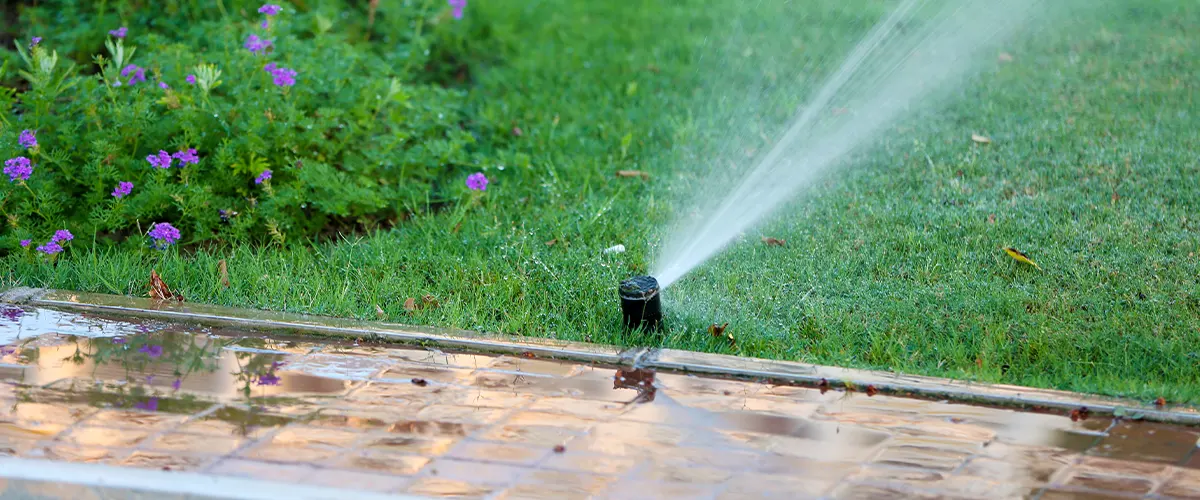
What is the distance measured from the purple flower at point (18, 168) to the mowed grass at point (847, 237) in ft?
1.17

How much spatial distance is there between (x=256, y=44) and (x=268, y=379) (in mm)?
2325

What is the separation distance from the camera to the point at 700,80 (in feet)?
25.1

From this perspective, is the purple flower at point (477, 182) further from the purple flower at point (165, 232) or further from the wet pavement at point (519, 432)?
the wet pavement at point (519, 432)

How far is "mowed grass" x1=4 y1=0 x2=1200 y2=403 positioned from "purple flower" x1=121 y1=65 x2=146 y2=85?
37.6 inches

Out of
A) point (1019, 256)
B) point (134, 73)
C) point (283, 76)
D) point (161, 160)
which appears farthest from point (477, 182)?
point (1019, 256)

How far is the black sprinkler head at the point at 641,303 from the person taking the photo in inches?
162

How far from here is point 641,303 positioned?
412cm

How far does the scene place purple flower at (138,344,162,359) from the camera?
397 cm

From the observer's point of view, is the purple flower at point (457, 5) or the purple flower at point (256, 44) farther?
the purple flower at point (457, 5)

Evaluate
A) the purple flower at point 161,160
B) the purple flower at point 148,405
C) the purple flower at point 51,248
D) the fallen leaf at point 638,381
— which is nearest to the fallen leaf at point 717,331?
the fallen leaf at point 638,381

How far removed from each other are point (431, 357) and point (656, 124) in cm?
315

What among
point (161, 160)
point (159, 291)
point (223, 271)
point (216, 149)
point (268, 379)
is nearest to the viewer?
point (268, 379)

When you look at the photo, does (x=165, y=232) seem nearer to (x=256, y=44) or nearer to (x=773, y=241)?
(x=256, y=44)

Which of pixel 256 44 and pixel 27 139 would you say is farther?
pixel 256 44
